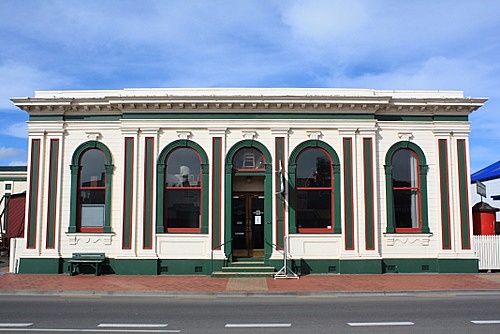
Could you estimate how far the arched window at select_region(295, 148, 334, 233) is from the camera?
667 inches

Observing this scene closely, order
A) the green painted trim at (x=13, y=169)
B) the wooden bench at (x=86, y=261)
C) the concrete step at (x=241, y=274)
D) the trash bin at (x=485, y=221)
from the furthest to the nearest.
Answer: the green painted trim at (x=13, y=169) → the trash bin at (x=485, y=221) → the wooden bench at (x=86, y=261) → the concrete step at (x=241, y=274)

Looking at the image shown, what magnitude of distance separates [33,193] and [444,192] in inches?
571

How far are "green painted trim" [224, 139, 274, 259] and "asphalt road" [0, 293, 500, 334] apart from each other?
4.11 meters

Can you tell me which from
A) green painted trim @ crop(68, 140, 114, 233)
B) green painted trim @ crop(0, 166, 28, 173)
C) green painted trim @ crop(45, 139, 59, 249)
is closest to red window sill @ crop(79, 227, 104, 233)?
green painted trim @ crop(68, 140, 114, 233)

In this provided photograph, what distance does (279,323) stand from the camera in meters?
9.02

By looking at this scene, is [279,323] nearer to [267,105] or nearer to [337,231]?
[337,231]

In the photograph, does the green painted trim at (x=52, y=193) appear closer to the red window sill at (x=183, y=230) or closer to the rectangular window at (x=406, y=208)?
the red window sill at (x=183, y=230)

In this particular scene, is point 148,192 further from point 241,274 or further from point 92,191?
point 241,274

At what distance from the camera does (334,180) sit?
56.0 ft

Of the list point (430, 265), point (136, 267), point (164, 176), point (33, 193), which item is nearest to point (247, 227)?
point (164, 176)

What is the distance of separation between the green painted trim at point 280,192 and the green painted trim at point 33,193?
8443mm

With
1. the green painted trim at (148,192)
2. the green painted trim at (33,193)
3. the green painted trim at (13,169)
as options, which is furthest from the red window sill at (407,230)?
the green painted trim at (13,169)

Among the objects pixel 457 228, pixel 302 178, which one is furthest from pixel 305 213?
pixel 457 228

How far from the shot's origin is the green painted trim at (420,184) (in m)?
17.0
